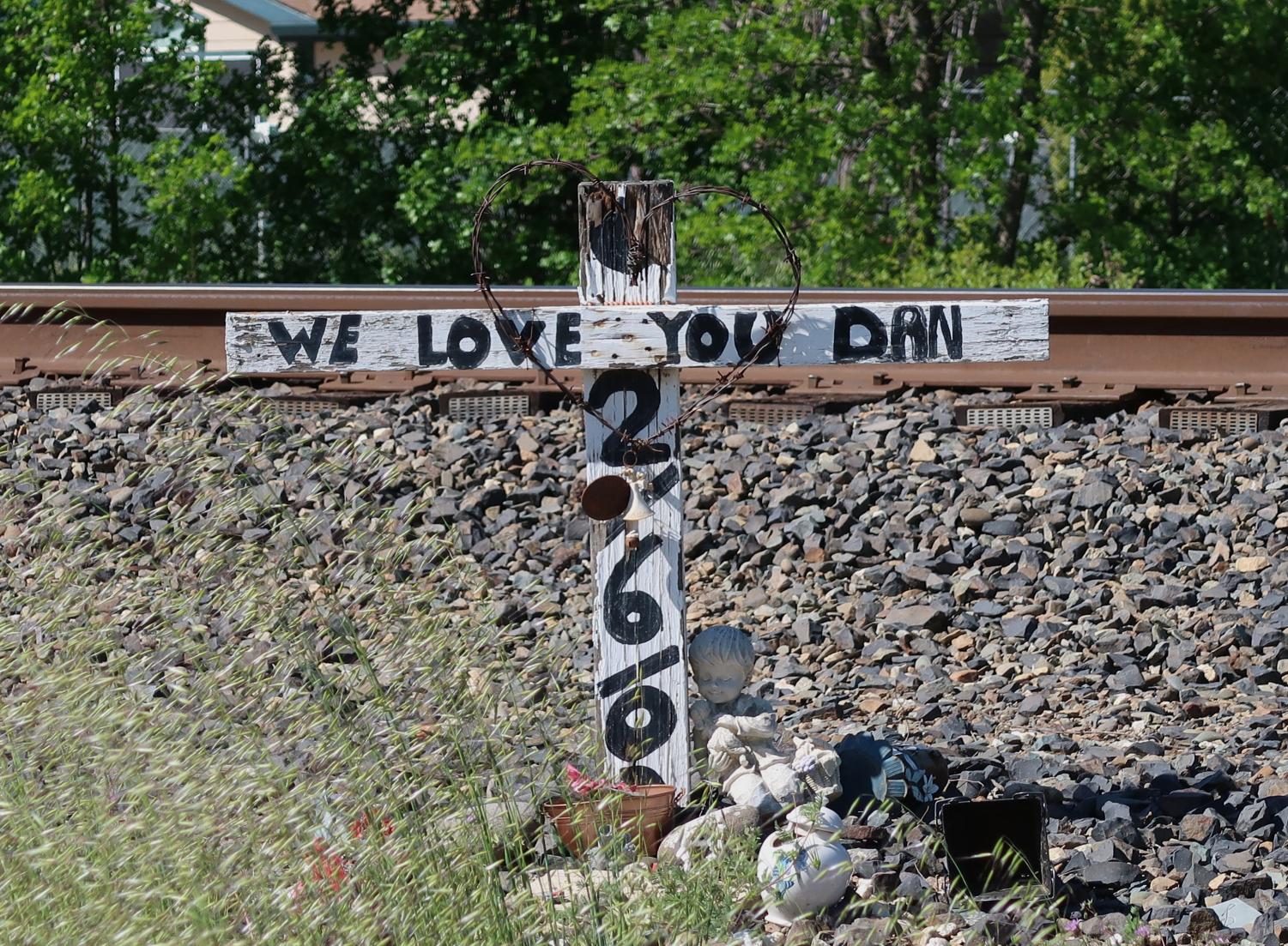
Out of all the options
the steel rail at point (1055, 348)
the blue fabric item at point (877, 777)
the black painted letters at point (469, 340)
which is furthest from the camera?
the steel rail at point (1055, 348)

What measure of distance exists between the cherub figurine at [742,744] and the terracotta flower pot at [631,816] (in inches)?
5.9

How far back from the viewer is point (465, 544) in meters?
6.44

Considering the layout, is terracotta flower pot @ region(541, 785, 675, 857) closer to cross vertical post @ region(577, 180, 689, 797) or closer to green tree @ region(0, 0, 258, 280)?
cross vertical post @ region(577, 180, 689, 797)

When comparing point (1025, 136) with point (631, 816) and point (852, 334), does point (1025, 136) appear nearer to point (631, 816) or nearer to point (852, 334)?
point (852, 334)

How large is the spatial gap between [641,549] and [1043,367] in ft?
12.8

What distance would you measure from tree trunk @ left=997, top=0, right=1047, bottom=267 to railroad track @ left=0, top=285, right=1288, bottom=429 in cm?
447

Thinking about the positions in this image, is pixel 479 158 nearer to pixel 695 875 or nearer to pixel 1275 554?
pixel 1275 554

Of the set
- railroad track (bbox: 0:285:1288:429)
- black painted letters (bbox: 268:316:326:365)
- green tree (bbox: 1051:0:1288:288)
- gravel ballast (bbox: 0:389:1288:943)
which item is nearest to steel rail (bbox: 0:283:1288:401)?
railroad track (bbox: 0:285:1288:429)

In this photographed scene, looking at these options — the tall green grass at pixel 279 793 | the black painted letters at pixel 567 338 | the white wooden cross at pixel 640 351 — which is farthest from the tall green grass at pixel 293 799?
the black painted letters at pixel 567 338

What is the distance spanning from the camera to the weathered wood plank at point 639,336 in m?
4.23

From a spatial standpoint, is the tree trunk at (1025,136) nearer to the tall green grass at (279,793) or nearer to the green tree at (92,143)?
the green tree at (92,143)

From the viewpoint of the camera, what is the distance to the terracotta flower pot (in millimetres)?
3754

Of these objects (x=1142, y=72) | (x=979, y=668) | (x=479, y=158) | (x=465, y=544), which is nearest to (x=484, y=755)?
(x=979, y=668)

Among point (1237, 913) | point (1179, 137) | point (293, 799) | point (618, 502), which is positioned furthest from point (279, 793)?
point (1179, 137)
